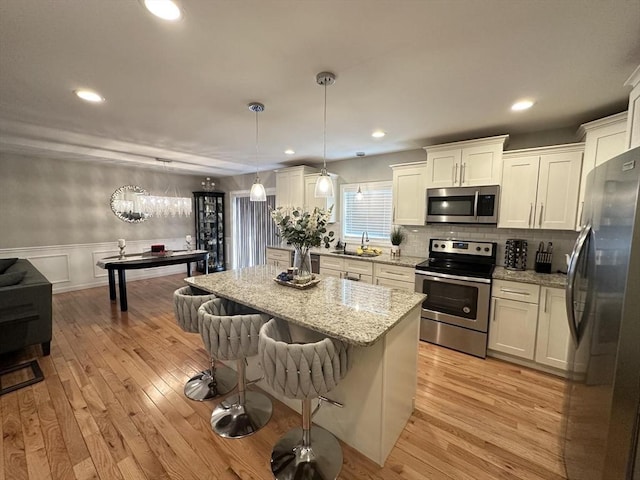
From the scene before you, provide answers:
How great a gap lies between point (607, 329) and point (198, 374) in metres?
2.91

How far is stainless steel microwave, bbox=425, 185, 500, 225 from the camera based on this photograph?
3000 mm

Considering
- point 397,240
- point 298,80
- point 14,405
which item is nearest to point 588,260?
point 298,80

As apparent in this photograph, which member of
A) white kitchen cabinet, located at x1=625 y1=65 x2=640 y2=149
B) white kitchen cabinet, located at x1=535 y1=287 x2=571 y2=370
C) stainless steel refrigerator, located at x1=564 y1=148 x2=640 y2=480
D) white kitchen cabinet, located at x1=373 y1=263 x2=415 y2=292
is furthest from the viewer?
white kitchen cabinet, located at x1=373 y1=263 x2=415 y2=292

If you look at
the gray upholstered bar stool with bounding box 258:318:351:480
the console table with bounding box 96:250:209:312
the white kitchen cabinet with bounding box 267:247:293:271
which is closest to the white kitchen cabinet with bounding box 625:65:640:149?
the gray upholstered bar stool with bounding box 258:318:351:480

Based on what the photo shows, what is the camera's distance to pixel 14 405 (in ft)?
6.79

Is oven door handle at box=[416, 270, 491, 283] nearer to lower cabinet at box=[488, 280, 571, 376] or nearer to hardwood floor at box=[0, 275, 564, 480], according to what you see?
lower cabinet at box=[488, 280, 571, 376]

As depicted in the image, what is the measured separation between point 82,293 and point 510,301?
685cm

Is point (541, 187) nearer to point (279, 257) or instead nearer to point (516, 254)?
point (516, 254)

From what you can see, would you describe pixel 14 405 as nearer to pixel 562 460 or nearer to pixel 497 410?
pixel 497 410

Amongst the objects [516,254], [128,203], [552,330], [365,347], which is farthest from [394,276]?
[128,203]

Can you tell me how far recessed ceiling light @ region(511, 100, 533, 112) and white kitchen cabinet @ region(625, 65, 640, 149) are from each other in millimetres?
569

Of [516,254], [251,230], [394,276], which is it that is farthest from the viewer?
[251,230]

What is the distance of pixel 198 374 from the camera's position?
2520 millimetres

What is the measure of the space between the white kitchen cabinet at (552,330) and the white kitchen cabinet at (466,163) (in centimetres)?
129
